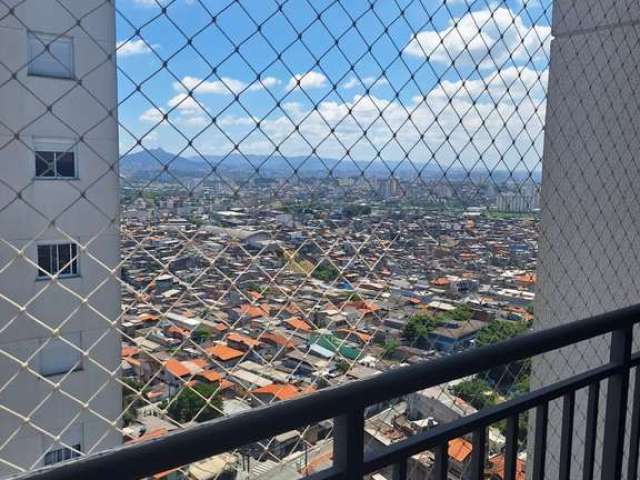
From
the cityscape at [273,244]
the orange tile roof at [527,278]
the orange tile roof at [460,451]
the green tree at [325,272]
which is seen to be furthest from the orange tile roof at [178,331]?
the orange tile roof at [527,278]

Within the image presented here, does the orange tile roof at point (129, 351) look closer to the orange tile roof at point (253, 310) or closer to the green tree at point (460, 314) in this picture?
the orange tile roof at point (253, 310)

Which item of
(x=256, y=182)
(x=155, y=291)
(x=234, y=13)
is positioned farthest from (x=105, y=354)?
(x=234, y=13)

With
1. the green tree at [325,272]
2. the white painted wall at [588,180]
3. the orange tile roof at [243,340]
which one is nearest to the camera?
the orange tile roof at [243,340]

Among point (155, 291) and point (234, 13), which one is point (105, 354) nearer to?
point (155, 291)

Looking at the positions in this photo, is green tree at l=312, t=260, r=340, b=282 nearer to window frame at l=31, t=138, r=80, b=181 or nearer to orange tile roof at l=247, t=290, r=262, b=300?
orange tile roof at l=247, t=290, r=262, b=300

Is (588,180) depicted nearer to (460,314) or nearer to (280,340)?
(460,314)

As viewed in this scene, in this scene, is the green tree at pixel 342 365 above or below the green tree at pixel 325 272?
below

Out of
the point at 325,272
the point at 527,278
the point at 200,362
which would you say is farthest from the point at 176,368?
the point at 527,278
